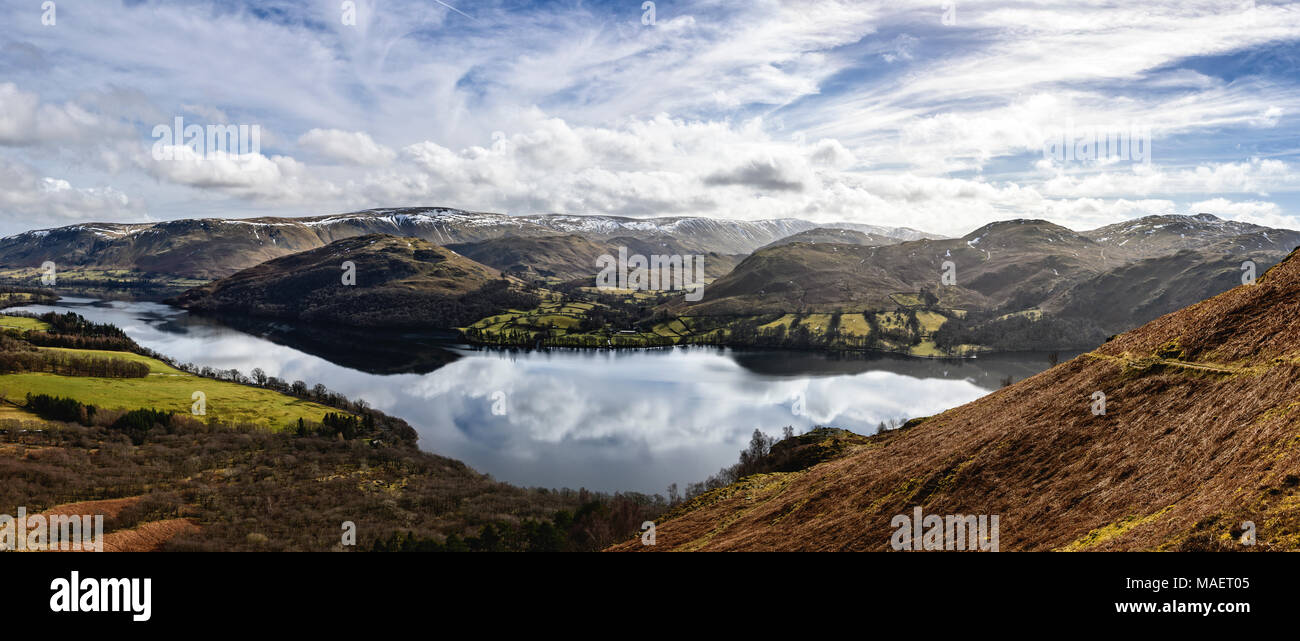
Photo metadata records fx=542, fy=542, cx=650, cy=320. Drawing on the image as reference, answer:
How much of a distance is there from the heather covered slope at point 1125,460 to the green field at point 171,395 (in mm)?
80626

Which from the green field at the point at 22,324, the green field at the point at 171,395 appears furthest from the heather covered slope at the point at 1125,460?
the green field at the point at 22,324

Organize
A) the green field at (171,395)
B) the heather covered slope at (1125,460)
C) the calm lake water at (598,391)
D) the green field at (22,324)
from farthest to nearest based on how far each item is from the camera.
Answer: the green field at (22,324) → the green field at (171,395) → the calm lake water at (598,391) → the heather covered slope at (1125,460)

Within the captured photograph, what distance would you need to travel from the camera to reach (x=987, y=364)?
5359 inches

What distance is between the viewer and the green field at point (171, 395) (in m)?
76.1

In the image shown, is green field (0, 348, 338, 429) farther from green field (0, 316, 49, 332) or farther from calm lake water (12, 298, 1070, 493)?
green field (0, 316, 49, 332)

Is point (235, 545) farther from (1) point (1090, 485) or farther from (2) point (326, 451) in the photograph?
(1) point (1090, 485)

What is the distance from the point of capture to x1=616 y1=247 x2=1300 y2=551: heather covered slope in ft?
30.4

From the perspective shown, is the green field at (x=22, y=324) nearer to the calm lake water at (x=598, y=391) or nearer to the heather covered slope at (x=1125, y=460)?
the calm lake water at (x=598, y=391)

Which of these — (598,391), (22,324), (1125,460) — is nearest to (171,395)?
(598,391)

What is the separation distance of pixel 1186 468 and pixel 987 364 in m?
145

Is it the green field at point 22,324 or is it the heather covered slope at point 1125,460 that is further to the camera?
the green field at point 22,324

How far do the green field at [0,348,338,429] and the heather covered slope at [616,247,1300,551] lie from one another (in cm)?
8063
